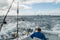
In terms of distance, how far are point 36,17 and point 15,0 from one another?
1.94 feet

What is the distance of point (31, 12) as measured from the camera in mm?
3232

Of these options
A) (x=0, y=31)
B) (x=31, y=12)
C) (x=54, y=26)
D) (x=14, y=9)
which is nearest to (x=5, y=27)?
(x=0, y=31)

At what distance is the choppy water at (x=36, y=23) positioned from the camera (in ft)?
10.5

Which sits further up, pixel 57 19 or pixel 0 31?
pixel 57 19

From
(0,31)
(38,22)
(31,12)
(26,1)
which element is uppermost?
(26,1)

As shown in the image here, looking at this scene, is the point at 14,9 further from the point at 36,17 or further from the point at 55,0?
the point at 55,0

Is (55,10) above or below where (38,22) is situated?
above

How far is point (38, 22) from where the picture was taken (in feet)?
10.5

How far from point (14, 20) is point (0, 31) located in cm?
40

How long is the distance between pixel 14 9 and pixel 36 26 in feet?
2.03

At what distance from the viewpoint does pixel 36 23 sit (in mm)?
3225

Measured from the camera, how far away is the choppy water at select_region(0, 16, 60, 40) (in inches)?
126

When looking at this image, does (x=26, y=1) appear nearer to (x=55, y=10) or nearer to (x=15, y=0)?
(x=15, y=0)

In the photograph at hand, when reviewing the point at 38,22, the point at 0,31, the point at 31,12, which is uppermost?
the point at 31,12
